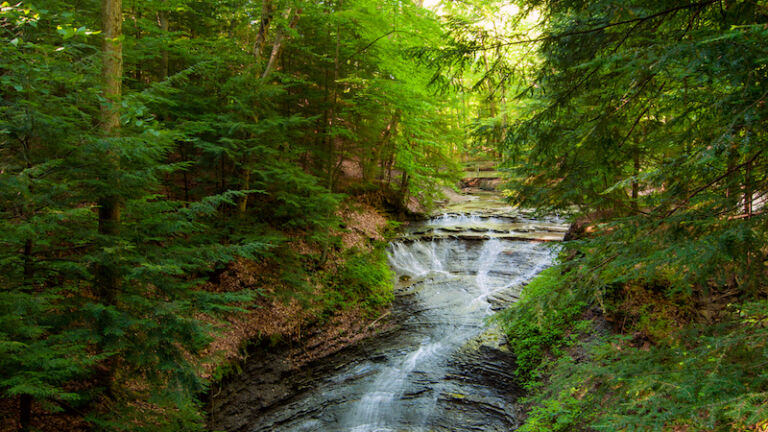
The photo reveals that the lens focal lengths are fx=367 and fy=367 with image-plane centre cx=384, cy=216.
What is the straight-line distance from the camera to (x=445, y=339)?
8.66 m

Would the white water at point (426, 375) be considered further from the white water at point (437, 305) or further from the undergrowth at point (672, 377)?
the undergrowth at point (672, 377)

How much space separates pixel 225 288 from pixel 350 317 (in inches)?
127

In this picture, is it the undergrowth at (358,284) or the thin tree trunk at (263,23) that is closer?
the thin tree trunk at (263,23)

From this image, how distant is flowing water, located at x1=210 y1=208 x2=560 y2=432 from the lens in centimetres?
610

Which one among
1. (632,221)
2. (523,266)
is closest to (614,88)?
(632,221)

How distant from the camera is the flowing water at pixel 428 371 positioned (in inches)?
240

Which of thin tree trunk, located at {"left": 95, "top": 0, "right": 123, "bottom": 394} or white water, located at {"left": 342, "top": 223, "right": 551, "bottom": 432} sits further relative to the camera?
white water, located at {"left": 342, "top": 223, "right": 551, "bottom": 432}

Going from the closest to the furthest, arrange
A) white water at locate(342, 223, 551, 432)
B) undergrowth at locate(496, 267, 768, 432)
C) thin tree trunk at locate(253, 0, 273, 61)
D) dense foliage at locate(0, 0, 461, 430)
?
undergrowth at locate(496, 267, 768, 432)
dense foliage at locate(0, 0, 461, 430)
white water at locate(342, 223, 551, 432)
thin tree trunk at locate(253, 0, 273, 61)

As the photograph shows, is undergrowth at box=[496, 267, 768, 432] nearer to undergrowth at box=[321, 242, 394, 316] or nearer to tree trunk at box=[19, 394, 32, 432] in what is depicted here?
tree trunk at box=[19, 394, 32, 432]

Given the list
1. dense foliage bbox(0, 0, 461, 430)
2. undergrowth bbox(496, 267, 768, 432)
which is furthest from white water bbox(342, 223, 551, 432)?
dense foliage bbox(0, 0, 461, 430)

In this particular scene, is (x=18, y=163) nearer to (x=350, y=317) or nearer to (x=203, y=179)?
(x=203, y=179)

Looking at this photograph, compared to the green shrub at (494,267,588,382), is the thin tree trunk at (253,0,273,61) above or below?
above

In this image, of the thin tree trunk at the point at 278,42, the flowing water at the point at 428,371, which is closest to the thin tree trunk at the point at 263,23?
the thin tree trunk at the point at 278,42

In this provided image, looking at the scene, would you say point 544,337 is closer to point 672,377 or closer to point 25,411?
point 672,377
